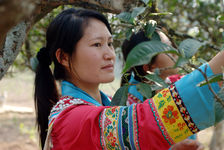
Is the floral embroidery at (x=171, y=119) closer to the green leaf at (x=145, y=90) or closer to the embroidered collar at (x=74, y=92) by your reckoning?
the green leaf at (x=145, y=90)

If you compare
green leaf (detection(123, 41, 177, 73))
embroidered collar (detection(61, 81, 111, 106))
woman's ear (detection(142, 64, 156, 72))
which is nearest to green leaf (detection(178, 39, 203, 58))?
green leaf (detection(123, 41, 177, 73))

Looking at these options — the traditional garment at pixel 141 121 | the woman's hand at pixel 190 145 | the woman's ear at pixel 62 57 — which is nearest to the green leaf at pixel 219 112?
the traditional garment at pixel 141 121

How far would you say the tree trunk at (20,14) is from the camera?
317 millimetres

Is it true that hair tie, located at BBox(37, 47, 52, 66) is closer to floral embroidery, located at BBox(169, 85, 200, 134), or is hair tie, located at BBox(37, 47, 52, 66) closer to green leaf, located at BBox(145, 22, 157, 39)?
green leaf, located at BBox(145, 22, 157, 39)

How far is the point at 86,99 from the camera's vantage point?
1.19 meters

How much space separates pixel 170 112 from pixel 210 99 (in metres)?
0.12

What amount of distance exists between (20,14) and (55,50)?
3.21ft

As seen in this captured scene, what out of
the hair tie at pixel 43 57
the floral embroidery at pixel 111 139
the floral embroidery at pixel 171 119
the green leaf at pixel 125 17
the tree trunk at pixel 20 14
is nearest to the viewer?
the tree trunk at pixel 20 14

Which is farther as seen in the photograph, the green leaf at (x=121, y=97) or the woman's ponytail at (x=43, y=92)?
the woman's ponytail at (x=43, y=92)

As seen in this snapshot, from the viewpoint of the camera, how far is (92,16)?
1267 mm

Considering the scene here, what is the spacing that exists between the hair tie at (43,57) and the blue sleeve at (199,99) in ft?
2.67

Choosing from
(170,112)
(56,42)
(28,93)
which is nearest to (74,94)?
(56,42)

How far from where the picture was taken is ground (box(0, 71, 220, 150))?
493 cm

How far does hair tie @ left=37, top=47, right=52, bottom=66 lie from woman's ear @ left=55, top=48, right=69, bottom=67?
14 centimetres
